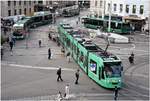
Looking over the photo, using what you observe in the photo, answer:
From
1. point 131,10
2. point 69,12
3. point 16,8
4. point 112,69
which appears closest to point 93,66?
point 112,69

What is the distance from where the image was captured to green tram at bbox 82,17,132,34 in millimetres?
70875

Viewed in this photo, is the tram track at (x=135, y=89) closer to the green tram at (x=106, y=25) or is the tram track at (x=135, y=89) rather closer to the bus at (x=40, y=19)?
the green tram at (x=106, y=25)

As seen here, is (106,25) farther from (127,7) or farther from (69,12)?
(69,12)

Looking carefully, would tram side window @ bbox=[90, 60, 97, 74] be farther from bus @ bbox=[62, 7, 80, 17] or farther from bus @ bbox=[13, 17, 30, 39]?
bus @ bbox=[62, 7, 80, 17]

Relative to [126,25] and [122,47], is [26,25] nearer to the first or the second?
[126,25]

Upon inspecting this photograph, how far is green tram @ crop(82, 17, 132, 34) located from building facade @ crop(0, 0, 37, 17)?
54.0ft

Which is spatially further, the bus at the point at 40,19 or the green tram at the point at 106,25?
the bus at the point at 40,19

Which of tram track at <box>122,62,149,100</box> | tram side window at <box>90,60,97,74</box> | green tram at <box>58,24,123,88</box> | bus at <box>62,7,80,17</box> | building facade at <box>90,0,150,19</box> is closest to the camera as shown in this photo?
tram track at <box>122,62,149,100</box>

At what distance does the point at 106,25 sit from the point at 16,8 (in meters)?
23.9

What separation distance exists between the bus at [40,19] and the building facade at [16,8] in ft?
12.9

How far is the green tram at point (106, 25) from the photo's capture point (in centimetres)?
7088

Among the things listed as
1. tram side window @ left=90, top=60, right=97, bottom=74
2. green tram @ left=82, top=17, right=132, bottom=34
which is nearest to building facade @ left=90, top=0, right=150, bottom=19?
green tram @ left=82, top=17, right=132, bottom=34

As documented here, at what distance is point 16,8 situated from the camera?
3521 inches

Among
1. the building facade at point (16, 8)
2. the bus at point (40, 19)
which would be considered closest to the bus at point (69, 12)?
the building facade at point (16, 8)
